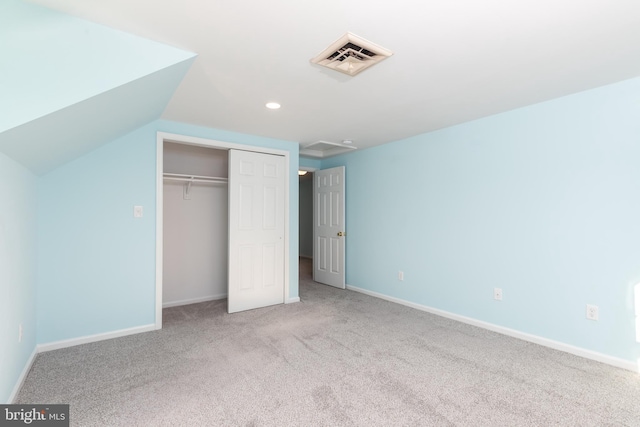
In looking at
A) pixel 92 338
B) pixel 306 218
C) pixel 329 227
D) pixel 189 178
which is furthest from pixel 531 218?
pixel 306 218

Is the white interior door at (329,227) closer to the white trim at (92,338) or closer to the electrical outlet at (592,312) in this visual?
the white trim at (92,338)

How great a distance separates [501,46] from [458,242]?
7.14ft

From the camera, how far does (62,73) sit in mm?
1570

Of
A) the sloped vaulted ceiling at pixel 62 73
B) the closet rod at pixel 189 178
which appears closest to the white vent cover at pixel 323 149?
the closet rod at pixel 189 178

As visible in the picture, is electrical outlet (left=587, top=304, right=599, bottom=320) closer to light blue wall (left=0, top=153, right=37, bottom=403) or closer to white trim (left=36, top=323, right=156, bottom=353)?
white trim (left=36, top=323, right=156, bottom=353)

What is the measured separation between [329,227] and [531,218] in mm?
2909

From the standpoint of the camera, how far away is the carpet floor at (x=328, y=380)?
1.80 m

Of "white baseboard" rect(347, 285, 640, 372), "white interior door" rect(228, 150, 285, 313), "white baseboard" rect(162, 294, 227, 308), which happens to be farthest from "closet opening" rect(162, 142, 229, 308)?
"white baseboard" rect(347, 285, 640, 372)

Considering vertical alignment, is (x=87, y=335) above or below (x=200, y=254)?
below

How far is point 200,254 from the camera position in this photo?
4.23 metres

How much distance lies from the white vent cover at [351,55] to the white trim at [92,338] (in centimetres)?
301

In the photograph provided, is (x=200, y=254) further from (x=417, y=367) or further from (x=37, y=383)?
(x=417, y=367)

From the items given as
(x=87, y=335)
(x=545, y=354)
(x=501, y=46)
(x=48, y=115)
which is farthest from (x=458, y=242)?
(x=87, y=335)

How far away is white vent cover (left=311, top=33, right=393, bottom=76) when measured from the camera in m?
1.79
